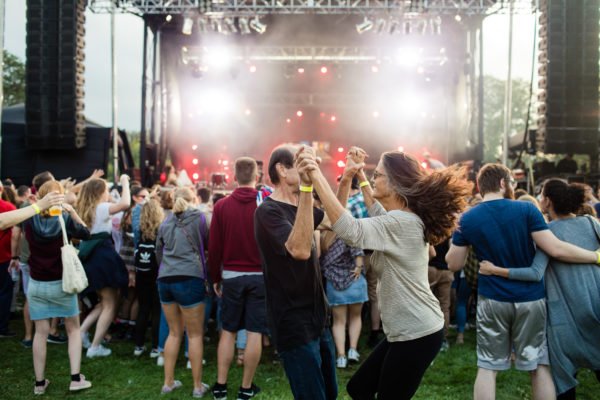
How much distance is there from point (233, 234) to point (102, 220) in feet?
6.27

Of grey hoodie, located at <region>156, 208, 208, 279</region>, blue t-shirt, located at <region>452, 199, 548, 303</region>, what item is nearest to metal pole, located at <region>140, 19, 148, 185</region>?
grey hoodie, located at <region>156, 208, 208, 279</region>

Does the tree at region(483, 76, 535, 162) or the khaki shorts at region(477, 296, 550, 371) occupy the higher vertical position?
the tree at region(483, 76, 535, 162)

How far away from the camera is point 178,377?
5.11 meters

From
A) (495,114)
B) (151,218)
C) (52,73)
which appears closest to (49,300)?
(151,218)

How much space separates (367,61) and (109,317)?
14130 millimetres

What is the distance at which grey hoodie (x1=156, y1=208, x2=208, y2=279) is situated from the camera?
4.55m

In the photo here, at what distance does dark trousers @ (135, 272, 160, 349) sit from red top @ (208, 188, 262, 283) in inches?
60.2

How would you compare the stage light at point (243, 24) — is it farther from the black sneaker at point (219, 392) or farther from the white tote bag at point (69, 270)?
the black sneaker at point (219, 392)

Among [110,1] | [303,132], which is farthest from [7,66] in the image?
[110,1]

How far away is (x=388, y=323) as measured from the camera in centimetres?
269

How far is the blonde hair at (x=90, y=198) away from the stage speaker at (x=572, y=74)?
9472 millimetres

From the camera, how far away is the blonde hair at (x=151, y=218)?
547 cm

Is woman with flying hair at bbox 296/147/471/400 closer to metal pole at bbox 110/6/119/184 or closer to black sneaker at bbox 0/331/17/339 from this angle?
black sneaker at bbox 0/331/17/339

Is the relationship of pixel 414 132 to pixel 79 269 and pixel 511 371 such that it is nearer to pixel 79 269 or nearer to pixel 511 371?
pixel 511 371
